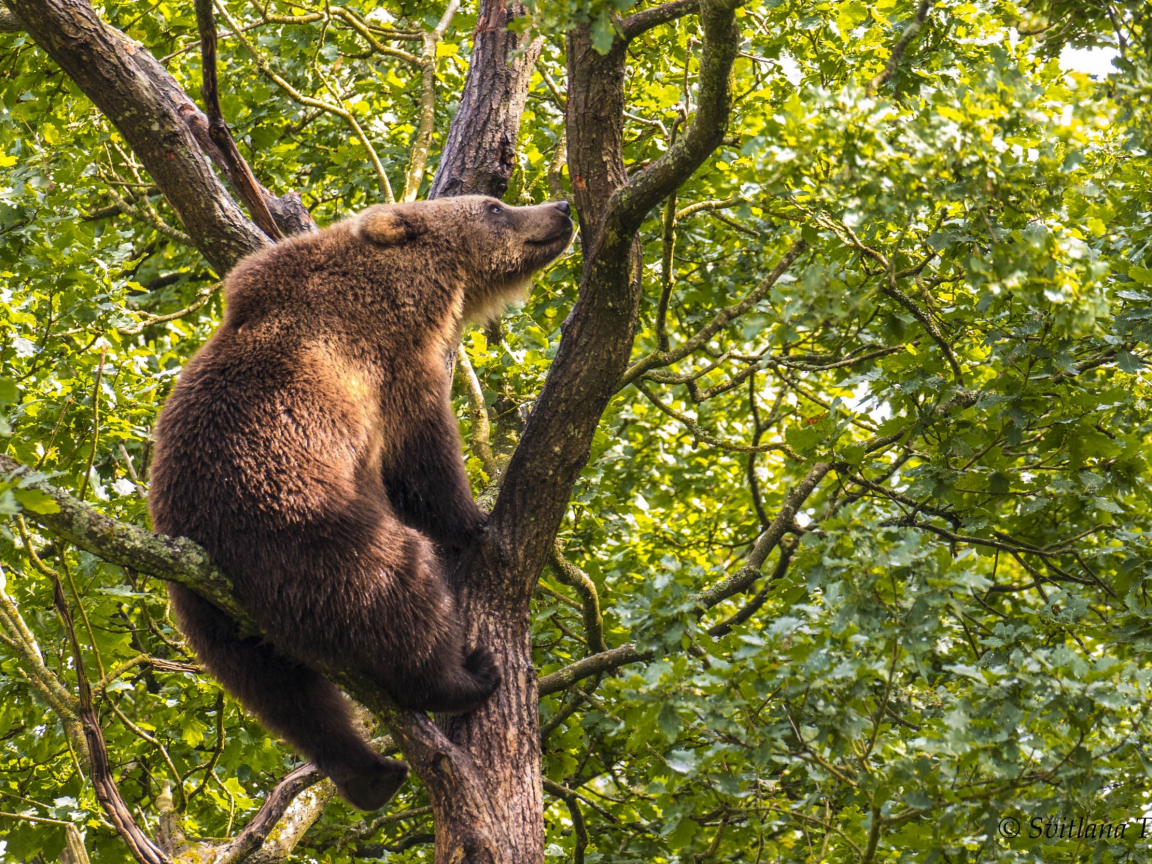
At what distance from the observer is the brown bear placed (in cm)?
382

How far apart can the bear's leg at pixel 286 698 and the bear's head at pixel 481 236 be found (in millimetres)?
2115

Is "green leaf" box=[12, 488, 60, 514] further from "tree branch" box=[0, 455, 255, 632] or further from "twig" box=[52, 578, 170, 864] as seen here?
"twig" box=[52, 578, 170, 864]

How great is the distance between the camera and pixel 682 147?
375 cm

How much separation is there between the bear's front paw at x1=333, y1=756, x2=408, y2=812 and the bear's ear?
2565 mm

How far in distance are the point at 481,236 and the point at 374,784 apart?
9.58 feet

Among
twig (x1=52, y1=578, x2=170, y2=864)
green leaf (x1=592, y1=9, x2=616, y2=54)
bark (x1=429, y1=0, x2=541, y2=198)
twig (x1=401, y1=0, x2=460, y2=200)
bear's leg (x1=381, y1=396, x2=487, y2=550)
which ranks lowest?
twig (x1=52, y1=578, x2=170, y2=864)

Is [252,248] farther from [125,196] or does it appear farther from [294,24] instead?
[125,196]

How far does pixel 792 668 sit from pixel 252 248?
11.4 ft

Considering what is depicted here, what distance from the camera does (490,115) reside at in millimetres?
5512

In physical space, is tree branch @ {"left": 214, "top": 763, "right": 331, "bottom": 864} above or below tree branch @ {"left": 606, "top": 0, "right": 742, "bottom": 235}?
below

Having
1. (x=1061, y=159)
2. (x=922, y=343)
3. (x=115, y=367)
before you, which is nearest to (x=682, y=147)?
(x=1061, y=159)

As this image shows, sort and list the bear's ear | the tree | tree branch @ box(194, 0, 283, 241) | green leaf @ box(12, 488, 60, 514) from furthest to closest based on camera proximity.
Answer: the bear's ear
tree branch @ box(194, 0, 283, 241)
the tree
green leaf @ box(12, 488, 60, 514)

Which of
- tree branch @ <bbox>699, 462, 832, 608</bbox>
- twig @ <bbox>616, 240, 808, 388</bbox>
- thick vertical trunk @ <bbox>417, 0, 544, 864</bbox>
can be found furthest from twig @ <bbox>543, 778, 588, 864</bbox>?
twig @ <bbox>616, 240, 808, 388</bbox>

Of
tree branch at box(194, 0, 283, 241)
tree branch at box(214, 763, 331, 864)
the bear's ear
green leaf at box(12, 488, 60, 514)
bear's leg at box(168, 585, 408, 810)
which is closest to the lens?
green leaf at box(12, 488, 60, 514)
